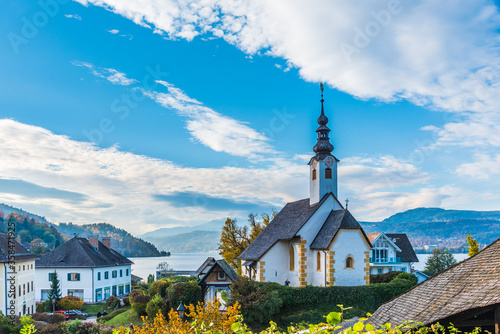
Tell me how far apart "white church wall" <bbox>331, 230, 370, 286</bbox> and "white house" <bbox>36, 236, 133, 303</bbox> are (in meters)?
31.9

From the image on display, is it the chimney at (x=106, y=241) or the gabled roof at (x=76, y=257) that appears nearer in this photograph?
the gabled roof at (x=76, y=257)

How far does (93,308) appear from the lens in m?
44.0

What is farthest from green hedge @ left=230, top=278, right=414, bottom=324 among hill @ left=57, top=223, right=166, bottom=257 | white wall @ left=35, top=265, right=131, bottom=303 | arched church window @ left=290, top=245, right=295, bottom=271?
hill @ left=57, top=223, right=166, bottom=257

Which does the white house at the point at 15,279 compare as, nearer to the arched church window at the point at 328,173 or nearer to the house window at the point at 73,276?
the house window at the point at 73,276

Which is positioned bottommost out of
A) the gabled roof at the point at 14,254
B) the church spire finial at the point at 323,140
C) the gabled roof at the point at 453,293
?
the gabled roof at the point at 14,254

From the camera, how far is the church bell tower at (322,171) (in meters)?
32.5

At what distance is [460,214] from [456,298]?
587ft

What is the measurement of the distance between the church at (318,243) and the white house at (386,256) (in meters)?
16.5

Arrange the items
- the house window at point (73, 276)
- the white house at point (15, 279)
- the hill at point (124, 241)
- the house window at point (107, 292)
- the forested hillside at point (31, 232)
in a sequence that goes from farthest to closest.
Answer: the hill at point (124, 241)
the forested hillside at point (31, 232)
the house window at point (107, 292)
the house window at point (73, 276)
the white house at point (15, 279)

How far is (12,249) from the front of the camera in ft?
107

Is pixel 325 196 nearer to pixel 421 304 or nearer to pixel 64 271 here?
pixel 421 304

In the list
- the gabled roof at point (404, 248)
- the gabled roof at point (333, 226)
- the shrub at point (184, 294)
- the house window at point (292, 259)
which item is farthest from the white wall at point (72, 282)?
the gabled roof at point (404, 248)

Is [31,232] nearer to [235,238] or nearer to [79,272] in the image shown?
[79,272]

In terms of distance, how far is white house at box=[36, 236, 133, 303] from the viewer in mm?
49281
